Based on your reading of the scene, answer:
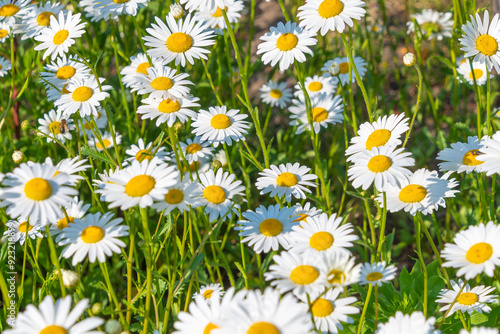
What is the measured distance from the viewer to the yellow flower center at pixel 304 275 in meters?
1.55

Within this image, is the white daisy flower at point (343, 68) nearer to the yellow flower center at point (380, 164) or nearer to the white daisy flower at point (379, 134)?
the white daisy flower at point (379, 134)

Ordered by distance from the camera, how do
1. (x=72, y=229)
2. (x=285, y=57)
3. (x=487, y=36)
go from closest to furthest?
(x=72, y=229)
(x=487, y=36)
(x=285, y=57)

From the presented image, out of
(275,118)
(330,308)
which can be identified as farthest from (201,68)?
(330,308)

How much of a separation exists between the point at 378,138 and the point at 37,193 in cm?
135

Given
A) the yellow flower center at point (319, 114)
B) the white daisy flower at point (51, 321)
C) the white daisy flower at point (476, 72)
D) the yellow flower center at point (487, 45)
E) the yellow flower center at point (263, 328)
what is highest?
the white daisy flower at point (476, 72)

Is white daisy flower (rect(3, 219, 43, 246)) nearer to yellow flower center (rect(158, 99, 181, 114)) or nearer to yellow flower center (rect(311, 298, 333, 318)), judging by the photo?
yellow flower center (rect(158, 99, 181, 114))

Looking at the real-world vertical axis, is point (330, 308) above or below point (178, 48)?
below

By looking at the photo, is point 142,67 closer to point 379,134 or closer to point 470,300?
point 379,134

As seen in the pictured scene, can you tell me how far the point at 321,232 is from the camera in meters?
1.94

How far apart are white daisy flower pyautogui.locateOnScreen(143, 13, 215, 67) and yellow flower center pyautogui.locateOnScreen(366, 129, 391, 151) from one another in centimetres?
87

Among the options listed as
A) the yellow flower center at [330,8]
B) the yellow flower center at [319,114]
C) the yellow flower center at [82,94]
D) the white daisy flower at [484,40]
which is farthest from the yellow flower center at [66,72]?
the white daisy flower at [484,40]

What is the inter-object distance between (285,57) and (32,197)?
1.43m

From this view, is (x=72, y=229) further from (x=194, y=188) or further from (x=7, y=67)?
(x=7, y=67)

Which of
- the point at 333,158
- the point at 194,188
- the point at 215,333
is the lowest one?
the point at 215,333
